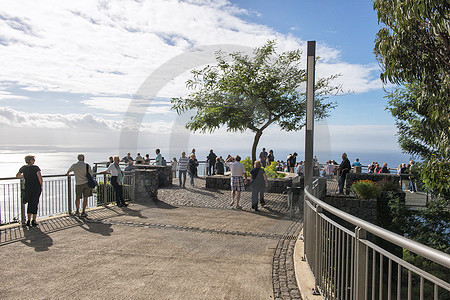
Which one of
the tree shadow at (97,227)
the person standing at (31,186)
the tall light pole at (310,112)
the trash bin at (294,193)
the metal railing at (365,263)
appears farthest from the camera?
the trash bin at (294,193)

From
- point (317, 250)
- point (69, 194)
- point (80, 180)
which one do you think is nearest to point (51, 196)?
point (69, 194)

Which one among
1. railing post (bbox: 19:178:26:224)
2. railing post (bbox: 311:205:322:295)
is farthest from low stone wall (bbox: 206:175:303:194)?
railing post (bbox: 311:205:322:295)

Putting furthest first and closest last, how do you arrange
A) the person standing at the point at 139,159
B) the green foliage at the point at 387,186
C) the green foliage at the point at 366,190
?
the person standing at the point at 139,159 → the green foliage at the point at 387,186 → the green foliage at the point at 366,190

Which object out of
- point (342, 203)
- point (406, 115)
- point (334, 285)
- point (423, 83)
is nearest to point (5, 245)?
point (334, 285)

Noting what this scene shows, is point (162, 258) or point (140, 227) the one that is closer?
point (162, 258)

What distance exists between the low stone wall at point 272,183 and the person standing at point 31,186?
9.33 m

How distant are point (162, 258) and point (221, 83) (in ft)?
56.7

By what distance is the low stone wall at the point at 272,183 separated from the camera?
626 inches

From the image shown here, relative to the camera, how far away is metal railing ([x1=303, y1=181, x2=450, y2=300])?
1.95 m

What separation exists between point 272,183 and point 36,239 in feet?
37.2

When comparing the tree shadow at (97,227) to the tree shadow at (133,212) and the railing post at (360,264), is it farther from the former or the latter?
the railing post at (360,264)

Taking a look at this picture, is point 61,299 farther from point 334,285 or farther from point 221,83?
point 221,83

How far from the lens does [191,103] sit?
2303cm

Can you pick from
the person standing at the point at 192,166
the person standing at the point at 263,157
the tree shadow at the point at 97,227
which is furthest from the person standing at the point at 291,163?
the tree shadow at the point at 97,227
